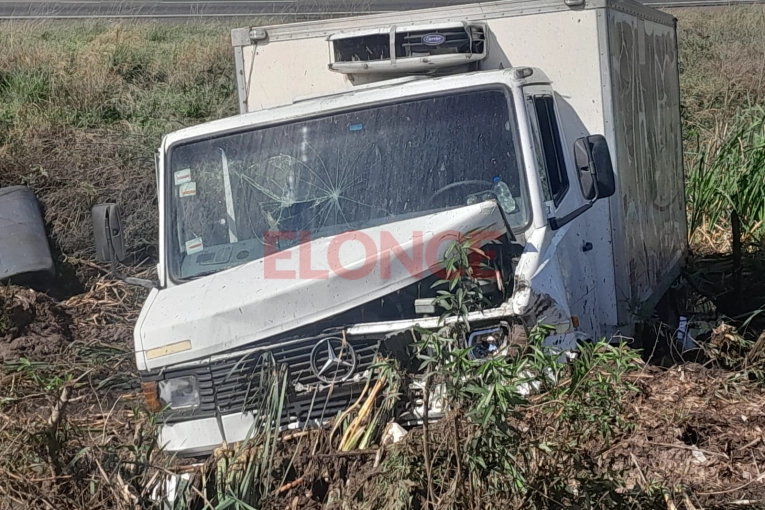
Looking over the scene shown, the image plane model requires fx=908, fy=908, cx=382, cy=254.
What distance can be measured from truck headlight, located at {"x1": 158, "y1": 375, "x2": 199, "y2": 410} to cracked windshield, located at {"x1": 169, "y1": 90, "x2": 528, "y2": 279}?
2.31 ft

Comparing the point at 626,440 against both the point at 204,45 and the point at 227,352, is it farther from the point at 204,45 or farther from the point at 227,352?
the point at 204,45

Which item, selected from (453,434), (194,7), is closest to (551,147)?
(453,434)

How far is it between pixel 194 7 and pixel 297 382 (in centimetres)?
1808

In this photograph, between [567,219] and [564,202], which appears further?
[564,202]

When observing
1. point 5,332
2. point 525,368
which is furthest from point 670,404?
point 5,332

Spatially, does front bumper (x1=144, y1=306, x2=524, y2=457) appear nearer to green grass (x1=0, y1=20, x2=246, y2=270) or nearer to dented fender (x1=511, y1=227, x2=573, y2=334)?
dented fender (x1=511, y1=227, x2=573, y2=334)

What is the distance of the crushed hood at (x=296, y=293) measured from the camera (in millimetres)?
3658

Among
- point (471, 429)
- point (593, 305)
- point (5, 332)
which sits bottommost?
point (5, 332)

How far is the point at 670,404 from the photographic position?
3.70 m

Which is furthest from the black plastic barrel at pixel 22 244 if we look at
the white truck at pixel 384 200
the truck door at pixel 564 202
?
the truck door at pixel 564 202

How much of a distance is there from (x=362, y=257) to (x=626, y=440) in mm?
1255

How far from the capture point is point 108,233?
4.62 m

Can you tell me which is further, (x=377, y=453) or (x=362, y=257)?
(x=362, y=257)

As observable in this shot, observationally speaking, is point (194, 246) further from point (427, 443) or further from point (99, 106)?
point (99, 106)
